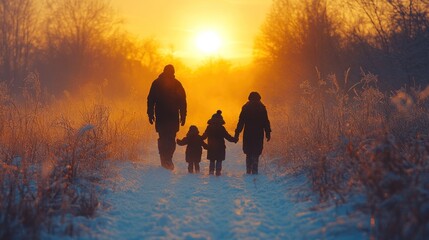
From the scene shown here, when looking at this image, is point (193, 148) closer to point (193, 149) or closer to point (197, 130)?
point (193, 149)

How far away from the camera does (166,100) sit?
363 inches

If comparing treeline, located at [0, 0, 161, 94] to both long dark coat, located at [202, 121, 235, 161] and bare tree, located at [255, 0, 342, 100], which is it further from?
long dark coat, located at [202, 121, 235, 161]

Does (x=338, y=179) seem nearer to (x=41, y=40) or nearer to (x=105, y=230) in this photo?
(x=105, y=230)

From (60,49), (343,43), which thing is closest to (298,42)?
(343,43)

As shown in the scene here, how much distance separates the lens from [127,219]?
462 centimetres

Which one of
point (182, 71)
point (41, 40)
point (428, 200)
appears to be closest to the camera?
point (428, 200)

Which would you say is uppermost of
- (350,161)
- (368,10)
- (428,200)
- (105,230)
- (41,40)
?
(41,40)

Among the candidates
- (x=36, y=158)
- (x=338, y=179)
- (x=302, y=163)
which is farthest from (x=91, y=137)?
(x=338, y=179)

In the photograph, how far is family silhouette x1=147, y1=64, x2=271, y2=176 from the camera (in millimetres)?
8734

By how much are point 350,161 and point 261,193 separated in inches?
68.9

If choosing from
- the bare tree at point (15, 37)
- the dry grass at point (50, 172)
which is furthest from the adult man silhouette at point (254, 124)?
the bare tree at point (15, 37)

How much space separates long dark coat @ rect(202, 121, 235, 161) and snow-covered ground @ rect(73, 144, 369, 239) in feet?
3.49

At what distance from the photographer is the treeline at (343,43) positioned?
1688 cm

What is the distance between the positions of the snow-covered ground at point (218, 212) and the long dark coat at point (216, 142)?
3.49 ft
